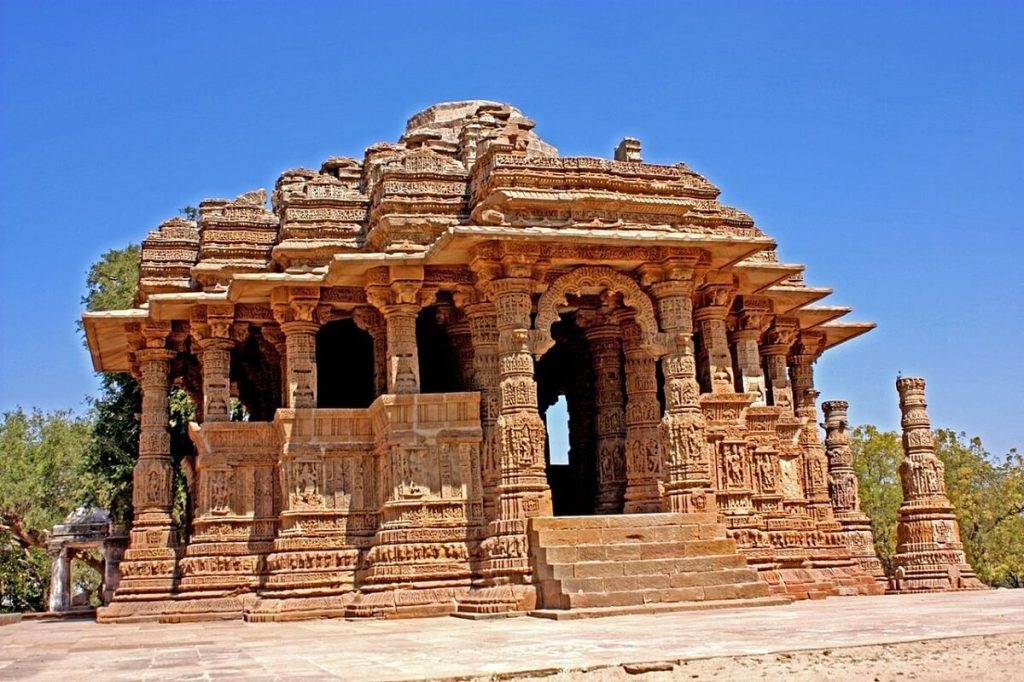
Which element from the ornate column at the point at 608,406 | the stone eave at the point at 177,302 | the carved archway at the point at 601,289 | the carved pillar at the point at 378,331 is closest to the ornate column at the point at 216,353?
the stone eave at the point at 177,302

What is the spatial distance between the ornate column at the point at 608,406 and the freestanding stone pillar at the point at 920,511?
5051 mm

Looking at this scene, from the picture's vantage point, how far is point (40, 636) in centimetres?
1477

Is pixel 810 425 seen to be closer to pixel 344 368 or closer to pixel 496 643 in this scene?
pixel 344 368

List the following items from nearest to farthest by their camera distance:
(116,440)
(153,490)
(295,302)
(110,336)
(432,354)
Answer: (295,302) → (153,490) → (110,336) → (432,354) → (116,440)

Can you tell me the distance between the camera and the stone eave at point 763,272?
17.6m

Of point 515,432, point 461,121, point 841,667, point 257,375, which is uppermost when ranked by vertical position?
point 461,121

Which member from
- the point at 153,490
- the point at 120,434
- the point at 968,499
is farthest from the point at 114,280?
the point at 968,499

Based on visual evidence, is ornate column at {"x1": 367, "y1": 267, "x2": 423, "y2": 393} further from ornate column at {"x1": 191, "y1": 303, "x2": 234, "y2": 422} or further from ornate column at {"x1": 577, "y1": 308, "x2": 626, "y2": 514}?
ornate column at {"x1": 577, "y1": 308, "x2": 626, "y2": 514}

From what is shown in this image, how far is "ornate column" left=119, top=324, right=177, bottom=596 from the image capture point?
1800 cm

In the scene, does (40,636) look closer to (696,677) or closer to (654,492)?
(654,492)

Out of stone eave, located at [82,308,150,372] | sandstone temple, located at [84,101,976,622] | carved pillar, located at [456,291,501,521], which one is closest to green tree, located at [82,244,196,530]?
stone eave, located at [82,308,150,372]

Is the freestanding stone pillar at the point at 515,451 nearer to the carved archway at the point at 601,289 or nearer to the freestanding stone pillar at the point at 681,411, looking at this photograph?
the carved archway at the point at 601,289

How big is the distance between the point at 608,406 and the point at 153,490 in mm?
7620

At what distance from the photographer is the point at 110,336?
19.7 m
